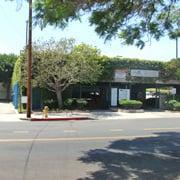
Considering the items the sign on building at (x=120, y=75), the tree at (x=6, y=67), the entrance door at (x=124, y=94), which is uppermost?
the tree at (x=6, y=67)

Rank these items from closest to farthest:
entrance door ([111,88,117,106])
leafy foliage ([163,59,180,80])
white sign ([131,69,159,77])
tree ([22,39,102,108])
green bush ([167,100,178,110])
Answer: tree ([22,39,102,108]), green bush ([167,100,178,110]), entrance door ([111,88,117,106]), white sign ([131,69,159,77]), leafy foliage ([163,59,180,80])

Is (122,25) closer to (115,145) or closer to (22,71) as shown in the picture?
(115,145)

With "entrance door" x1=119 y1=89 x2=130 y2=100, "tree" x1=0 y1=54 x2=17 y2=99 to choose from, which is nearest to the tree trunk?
"entrance door" x1=119 y1=89 x2=130 y2=100

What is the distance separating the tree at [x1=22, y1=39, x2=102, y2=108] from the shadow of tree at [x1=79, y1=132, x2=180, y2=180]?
2090 centimetres

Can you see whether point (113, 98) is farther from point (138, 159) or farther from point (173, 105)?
point (138, 159)

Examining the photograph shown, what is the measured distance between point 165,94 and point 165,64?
2872mm

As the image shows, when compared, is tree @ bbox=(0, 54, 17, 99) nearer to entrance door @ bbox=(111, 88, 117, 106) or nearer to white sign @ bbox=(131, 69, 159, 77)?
white sign @ bbox=(131, 69, 159, 77)

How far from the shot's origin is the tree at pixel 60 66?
37750 mm

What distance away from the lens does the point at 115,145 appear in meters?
15.8

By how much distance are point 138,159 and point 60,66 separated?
2565cm

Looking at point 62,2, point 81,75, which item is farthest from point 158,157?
point 81,75

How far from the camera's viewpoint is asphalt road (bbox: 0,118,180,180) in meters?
11.0

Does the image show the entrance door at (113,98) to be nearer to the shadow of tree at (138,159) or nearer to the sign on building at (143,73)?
the sign on building at (143,73)

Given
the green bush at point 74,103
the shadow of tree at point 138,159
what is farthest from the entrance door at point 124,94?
the shadow of tree at point 138,159
